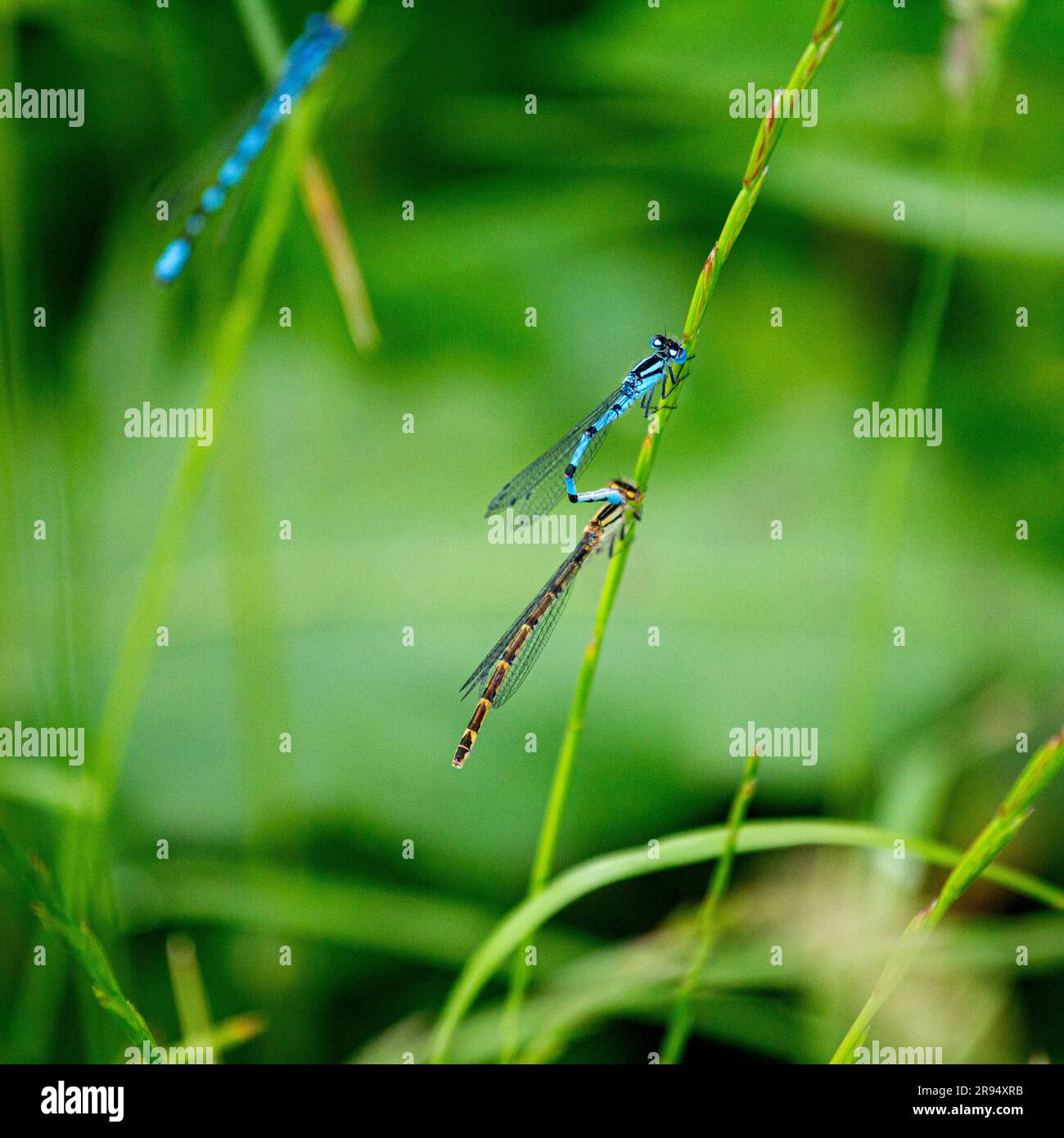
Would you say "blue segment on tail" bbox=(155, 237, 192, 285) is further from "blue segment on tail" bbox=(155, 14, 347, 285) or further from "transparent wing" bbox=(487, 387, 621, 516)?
"transparent wing" bbox=(487, 387, 621, 516)

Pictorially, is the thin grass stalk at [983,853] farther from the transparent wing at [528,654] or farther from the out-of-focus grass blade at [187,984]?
the out-of-focus grass blade at [187,984]

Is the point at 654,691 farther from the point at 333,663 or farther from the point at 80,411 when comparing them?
the point at 80,411

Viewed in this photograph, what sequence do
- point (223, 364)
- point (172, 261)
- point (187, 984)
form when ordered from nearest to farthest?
point (223, 364) < point (172, 261) < point (187, 984)

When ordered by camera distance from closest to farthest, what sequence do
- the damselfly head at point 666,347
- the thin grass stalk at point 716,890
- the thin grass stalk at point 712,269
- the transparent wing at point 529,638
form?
Result: 1. the thin grass stalk at point 712,269
2. the thin grass stalk at point 716,890
3. the damselfly head at point 666,347
4. the transparent wing at point 529,638

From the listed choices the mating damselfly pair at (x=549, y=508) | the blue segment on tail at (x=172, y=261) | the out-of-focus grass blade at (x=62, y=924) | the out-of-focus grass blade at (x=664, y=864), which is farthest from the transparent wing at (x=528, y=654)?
the blue segment on tail at (x=172, y=261)

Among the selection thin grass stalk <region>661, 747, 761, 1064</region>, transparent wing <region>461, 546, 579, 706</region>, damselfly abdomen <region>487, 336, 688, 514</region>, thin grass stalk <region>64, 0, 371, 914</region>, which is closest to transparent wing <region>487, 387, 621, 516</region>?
damselfly abdomen <region>487, 336, 688, 514</region>

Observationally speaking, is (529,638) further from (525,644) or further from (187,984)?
(187,984)

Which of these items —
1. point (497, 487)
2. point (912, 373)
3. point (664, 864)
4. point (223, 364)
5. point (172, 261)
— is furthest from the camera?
point (497, 487)

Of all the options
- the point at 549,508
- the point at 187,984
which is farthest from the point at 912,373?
the point at 187,984
